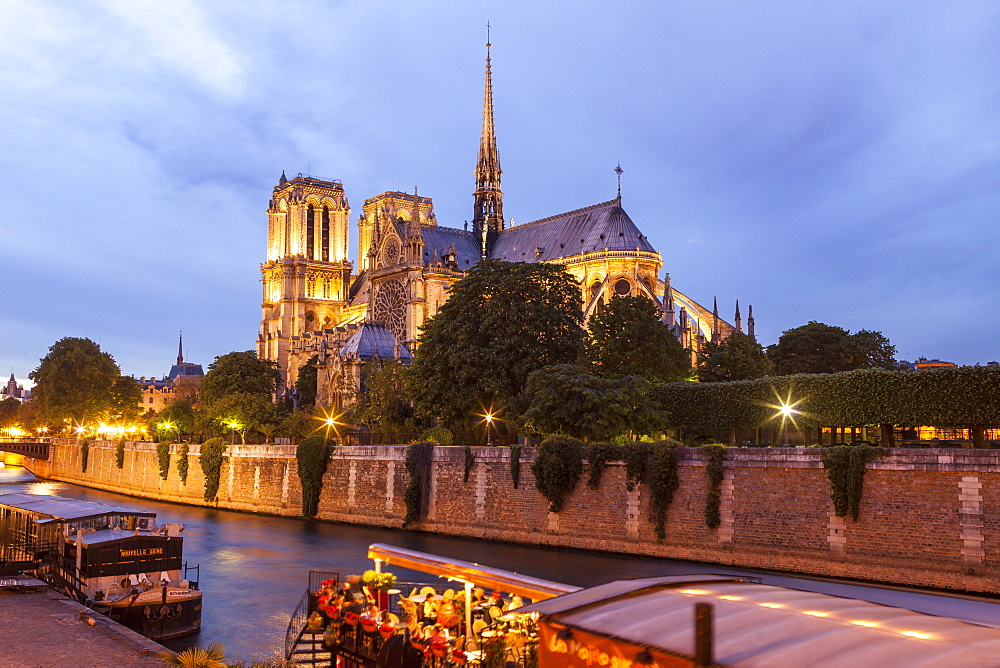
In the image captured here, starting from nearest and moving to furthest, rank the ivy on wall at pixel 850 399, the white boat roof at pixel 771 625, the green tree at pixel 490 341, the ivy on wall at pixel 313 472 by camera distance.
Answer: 1. the white boat roof at pixel 771 625
2. the ivy on wall at pixel 850 399
3. the green tree at pixel 490 341
4. the ivy on wall at pixel 313 472

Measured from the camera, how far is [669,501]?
30.9m

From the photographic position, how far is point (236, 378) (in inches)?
3031

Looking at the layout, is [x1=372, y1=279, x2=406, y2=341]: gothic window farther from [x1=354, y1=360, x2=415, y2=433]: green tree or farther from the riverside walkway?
the riverside walkway

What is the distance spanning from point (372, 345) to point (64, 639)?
59.9 m

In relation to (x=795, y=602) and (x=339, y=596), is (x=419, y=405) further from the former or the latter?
(x=795, y=602)

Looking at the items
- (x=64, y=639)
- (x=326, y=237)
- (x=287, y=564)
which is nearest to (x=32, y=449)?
(x=326, y=237)

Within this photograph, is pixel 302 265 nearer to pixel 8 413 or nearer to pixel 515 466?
pixel 8 413

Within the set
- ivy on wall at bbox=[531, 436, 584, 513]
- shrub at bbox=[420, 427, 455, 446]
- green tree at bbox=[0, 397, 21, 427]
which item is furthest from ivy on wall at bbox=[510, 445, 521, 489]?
green tree at bbox=[0, 397, 21, 427]

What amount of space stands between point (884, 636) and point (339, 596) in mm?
9297

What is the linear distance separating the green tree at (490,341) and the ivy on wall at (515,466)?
6.83 meters

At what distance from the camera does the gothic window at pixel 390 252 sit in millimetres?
94625

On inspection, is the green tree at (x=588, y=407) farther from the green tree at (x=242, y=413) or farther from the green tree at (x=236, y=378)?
the green tree at (x=236, y=378)

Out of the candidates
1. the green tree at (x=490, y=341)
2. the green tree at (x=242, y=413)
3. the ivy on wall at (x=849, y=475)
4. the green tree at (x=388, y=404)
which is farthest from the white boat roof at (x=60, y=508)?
the green tree at (x=242, y=413)

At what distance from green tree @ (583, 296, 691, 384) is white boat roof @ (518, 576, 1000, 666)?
120 feet
